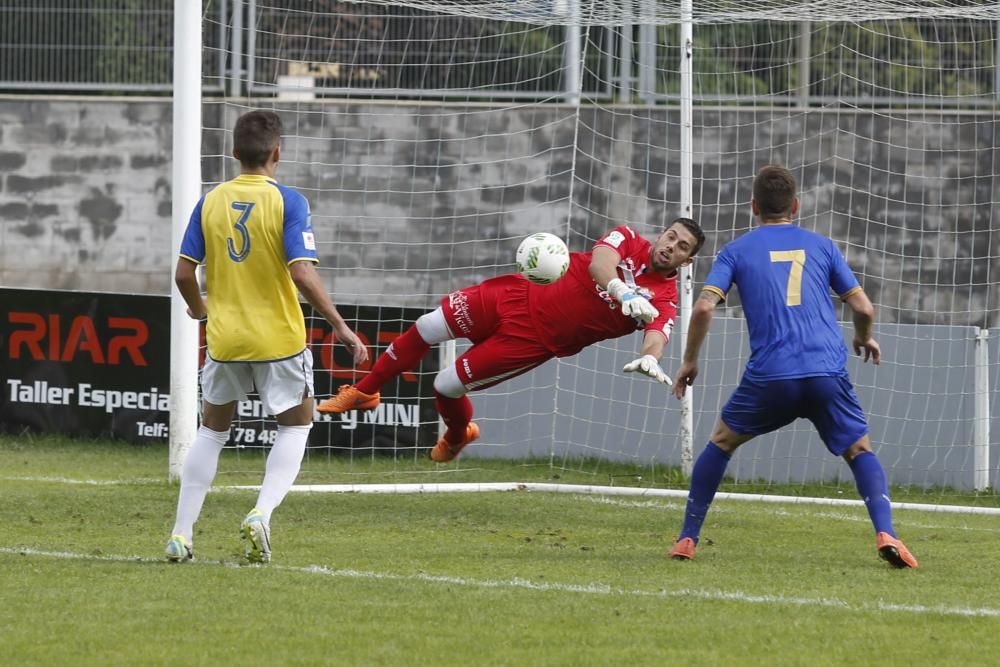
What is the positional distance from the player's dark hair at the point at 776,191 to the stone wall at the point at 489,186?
18.3 feet

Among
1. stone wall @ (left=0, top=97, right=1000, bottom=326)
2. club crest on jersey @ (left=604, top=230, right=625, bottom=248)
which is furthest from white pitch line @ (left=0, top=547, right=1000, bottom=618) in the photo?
stone wall @ (left=0, top=97, right=1000, bottom=326)

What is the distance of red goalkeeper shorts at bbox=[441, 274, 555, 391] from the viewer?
30.4 ft

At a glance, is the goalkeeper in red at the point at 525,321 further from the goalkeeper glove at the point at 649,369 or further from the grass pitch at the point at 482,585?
the goalkeeper glove at the point at 649,369

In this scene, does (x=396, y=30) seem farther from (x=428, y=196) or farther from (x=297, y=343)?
(x=297, y=343)

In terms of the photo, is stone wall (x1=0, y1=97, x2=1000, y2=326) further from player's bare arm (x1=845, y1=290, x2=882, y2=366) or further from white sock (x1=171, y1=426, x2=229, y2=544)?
white sock (x1=171, y1=426, x2=229, y2=544)

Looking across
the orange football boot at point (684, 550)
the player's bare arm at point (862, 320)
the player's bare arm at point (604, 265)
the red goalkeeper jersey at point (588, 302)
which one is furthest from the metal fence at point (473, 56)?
the orange football boot at point (684, 550)

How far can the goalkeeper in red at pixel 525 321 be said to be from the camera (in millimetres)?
8953

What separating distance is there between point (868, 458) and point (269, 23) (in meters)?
11.1

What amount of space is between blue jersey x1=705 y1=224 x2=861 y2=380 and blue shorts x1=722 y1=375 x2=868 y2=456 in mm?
50

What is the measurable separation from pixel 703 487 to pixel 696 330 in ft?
2.89

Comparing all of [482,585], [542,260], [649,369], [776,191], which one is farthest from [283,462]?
[776,191]

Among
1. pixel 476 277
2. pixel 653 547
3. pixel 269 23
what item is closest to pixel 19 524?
pixel 653 547

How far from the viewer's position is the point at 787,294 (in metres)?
7.38

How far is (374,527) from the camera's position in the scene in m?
9.00
